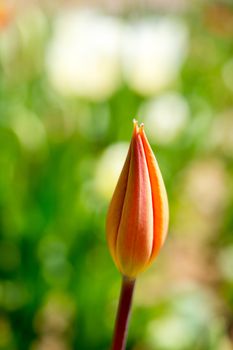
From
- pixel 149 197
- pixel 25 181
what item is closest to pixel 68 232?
pixel 25 181

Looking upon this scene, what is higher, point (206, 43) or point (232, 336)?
point (206, 43)

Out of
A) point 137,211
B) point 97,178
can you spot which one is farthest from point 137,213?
point 97,178

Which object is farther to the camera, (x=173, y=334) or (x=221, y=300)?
(x=221, y=300)

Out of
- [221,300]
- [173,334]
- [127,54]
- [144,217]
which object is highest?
[127,54]

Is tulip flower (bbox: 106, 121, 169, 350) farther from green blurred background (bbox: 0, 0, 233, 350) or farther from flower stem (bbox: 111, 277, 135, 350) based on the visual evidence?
green blurred background (bbox: 0, 0, 233, 350)

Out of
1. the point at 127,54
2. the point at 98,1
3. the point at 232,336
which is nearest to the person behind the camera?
the point at 232,336

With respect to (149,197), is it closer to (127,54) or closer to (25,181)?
(25,181)

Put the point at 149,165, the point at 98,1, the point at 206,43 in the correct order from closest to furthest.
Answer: the point at 149,165
the point at 206,43
the point at 98,1

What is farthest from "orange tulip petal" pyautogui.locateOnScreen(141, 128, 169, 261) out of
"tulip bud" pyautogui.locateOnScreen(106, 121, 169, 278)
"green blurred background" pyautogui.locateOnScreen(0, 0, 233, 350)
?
"green blurred background" pyautogui.locateOnScreen(0, 0, 233, 350)
